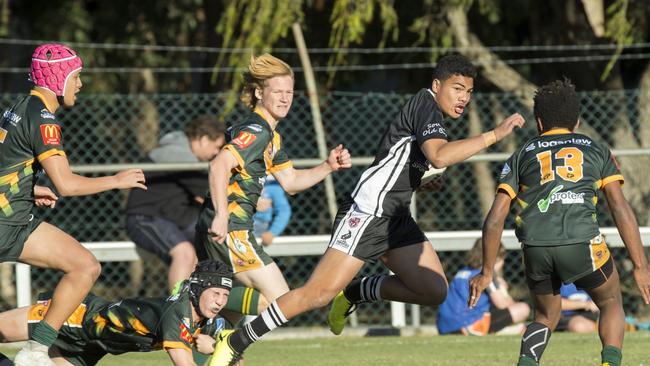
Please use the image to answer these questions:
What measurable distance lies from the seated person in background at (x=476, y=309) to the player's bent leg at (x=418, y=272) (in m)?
3.48

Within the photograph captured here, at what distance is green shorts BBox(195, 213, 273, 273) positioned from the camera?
7.53m

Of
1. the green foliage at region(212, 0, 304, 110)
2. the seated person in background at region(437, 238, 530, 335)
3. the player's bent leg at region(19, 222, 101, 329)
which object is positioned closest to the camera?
the player's bent leg at region(19, 222, 101, 329)

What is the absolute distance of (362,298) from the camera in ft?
26.1

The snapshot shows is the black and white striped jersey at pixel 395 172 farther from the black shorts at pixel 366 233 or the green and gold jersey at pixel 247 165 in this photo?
the green and gold jersey at pixel 247 165

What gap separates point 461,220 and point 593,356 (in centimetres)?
349

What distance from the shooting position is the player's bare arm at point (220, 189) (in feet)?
22.8

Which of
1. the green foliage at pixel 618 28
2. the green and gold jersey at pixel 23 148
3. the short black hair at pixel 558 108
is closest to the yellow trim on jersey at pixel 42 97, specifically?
the green and gold jersey at pixel 23 148

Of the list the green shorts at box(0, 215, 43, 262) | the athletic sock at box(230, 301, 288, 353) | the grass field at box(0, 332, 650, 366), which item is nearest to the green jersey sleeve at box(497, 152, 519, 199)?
the athletic sock at box(230, 301, 288, 353)

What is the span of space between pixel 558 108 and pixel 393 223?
1.32m

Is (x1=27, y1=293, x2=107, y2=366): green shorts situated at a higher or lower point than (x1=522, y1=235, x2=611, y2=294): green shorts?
lower

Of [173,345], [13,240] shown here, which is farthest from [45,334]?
[173,345]

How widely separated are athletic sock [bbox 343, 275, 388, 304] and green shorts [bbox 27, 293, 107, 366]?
1715 mm

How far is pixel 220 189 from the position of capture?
7.12 metres

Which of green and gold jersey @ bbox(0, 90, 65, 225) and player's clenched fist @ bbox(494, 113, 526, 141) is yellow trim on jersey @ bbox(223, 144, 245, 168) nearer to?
green and gold jersey @ bbox(0, 90, 65, 225)
